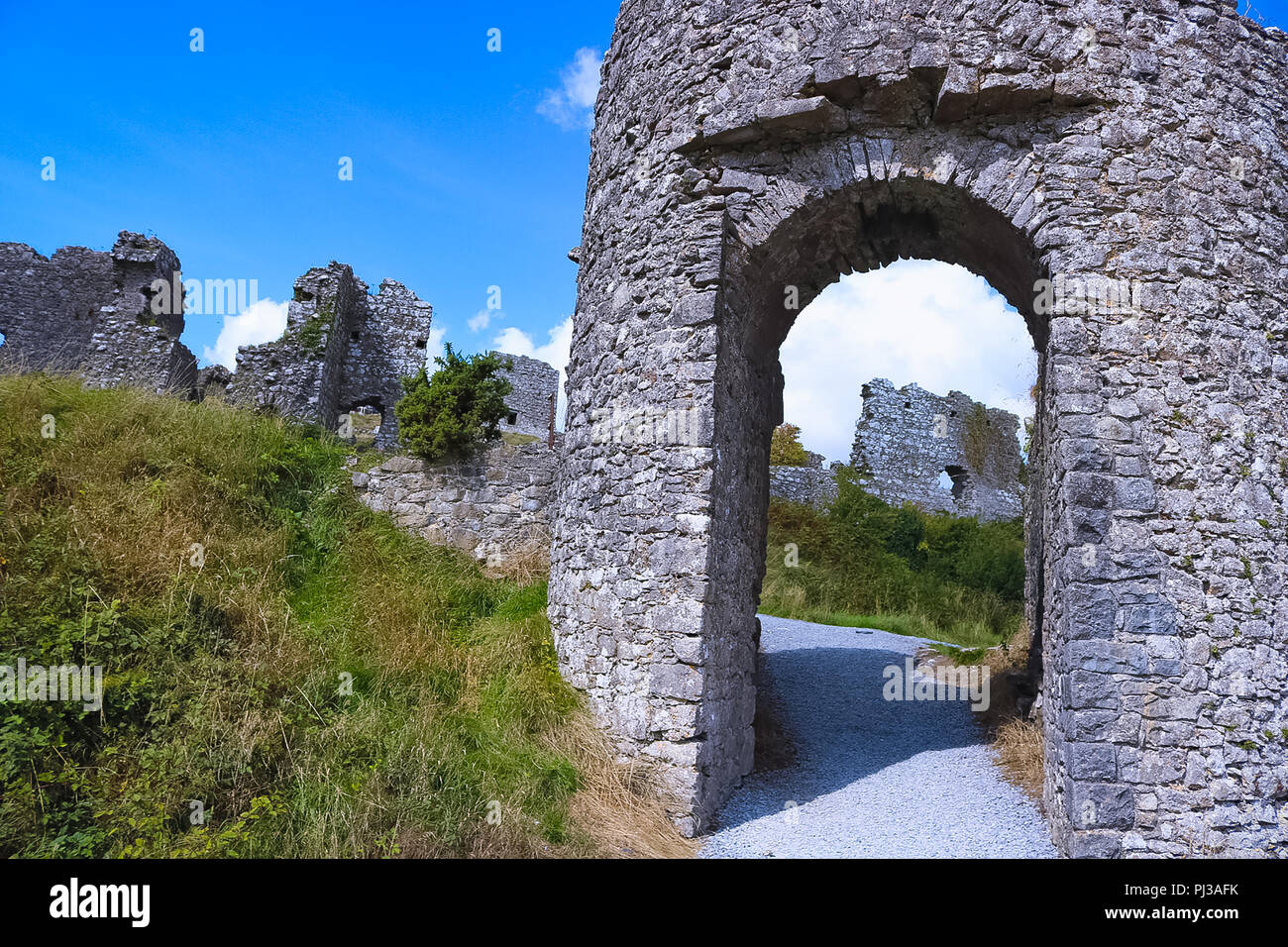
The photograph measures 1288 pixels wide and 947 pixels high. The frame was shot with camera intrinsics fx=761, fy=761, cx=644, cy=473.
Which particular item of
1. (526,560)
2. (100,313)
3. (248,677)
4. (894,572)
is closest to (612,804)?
(248,677)

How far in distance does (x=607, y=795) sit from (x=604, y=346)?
3321 mm

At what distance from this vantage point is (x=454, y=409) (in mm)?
8398

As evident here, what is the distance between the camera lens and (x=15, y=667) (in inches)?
173

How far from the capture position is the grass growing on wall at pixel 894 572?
13352 millimetres

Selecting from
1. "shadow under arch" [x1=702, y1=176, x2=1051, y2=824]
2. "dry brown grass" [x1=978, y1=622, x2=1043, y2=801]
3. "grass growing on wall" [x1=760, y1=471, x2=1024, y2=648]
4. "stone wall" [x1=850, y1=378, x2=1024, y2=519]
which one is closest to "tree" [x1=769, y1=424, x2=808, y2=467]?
"stone wall" [x1=850, y1=378, x2=1024, y2=519]

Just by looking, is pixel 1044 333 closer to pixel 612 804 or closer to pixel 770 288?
pixel 770 288

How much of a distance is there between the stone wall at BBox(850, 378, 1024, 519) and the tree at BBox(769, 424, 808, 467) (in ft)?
15.0

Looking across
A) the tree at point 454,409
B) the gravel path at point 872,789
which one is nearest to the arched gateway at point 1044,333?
the gravel path at point 872,789

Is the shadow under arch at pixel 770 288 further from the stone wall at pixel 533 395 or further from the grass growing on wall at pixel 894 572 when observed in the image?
the stone wall at pixel 533 395

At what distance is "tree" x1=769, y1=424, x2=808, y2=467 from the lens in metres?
25.0

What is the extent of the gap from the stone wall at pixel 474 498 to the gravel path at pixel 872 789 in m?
3.40

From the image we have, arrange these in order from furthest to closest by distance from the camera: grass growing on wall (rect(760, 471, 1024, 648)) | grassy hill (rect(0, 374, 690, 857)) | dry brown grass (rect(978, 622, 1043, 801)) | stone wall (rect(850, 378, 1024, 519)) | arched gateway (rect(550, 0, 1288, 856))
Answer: stone wall (rect(850, 378, 1024, 519)) < grass growing on wall (rect(760, 471, 1024, 648)) < dry brown grass (rect(978, 622, 1043, 801)) < arched gateway (rect(550, 0, 1288, 856)) < grassy hill (rect(0, 374, 690, 857))

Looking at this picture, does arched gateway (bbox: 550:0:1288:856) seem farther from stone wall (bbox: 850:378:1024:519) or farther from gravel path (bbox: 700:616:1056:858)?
stone wall (bbox: 850:378:1024:519)

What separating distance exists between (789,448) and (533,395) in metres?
8.78
